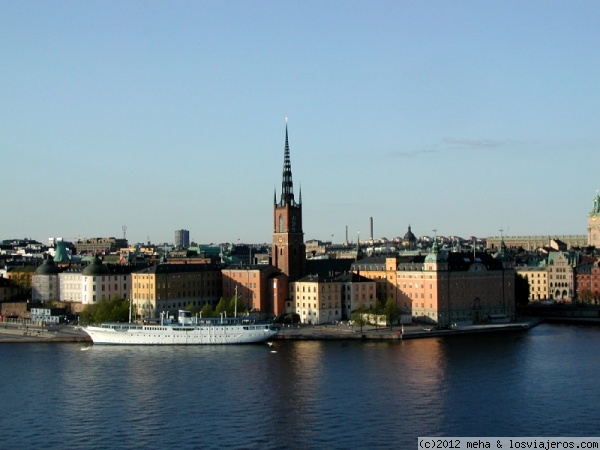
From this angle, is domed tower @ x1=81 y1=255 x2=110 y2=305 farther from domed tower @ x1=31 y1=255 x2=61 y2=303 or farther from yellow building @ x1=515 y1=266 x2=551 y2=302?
yellow building @ x1=515 y1=266 x2=551 y2=302

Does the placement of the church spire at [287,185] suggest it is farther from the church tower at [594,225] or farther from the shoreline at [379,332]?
the church tower at [594,225]

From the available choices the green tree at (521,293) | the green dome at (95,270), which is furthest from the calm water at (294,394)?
the green tree at (521,293)

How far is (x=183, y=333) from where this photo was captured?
200 ft

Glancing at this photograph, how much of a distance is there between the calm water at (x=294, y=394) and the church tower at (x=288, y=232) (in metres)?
17.6

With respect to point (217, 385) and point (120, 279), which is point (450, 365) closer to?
point (217, 385)

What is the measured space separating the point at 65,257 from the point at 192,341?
156 feet

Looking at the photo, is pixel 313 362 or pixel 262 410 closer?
pixel 262 410

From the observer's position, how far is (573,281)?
9094cm

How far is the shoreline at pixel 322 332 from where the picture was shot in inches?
2425

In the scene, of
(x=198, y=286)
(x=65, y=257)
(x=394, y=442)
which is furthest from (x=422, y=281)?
(x=65, y=257)

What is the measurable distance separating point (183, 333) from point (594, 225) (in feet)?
259

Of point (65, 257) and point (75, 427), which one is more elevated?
point (65, 257)

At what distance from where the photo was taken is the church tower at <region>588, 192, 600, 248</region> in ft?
411

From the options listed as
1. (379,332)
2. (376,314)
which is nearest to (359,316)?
(376,314)
